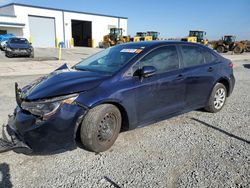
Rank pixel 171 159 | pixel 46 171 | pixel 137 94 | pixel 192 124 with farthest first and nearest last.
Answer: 1. pixel 192 124
2. pixel 137 94
3. pixel 171 159
4. pixel 46 171

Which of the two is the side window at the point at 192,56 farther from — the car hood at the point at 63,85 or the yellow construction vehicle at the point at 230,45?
the yellow construction vehicle at the point at 230,45

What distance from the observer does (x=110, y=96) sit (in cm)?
316

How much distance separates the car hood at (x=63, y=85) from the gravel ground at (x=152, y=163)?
0.88 metres

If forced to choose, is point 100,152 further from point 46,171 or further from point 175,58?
point 175,58

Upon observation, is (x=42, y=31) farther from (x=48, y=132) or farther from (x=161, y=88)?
(x=48, y=132)

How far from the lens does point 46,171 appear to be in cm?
286

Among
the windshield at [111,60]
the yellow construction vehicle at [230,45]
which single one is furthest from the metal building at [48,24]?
the windshield at [111,60]

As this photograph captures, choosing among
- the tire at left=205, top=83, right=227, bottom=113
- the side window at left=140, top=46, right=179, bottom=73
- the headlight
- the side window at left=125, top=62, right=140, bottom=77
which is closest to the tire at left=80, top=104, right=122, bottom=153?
the headlight

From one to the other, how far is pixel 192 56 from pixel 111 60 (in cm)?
162

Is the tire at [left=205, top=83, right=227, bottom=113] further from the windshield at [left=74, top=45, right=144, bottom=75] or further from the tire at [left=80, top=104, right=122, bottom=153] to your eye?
the tire at [left=80, top=104, right=122, bottom=153]

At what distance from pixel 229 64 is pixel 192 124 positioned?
181 centimetres

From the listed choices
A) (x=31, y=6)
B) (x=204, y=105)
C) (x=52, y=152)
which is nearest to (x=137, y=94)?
(x=52, y=152)

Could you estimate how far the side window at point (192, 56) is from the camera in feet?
14.0

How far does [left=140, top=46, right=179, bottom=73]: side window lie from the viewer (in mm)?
3721
